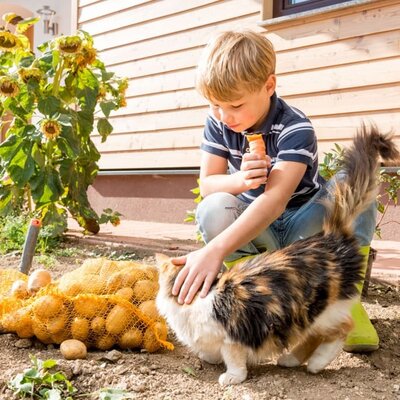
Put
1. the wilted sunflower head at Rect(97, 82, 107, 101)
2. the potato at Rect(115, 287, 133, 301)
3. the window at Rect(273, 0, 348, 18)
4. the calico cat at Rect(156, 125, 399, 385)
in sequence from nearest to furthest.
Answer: the calico cat at Rect(156, 125, 399, 385) < the potato at Rect(115, 287, 133, 301) < the wilted sunflower head at Rect(97, 82, 107, 101) < the window at Rect(273, 0, 348, 18)

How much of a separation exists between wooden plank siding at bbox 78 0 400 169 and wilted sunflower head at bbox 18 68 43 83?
2232 mm

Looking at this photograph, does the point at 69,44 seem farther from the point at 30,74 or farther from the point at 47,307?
the point at 47,307

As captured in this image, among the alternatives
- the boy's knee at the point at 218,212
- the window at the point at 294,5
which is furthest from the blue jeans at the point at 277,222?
the window at the point at 294,5

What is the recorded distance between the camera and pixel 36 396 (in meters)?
1.66

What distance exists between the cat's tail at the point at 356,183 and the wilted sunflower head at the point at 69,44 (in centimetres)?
230

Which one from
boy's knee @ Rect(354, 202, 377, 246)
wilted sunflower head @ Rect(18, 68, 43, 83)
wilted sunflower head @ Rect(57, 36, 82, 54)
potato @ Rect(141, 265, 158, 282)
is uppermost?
wilted sunflower head @ Rect(57, 36, 82, 54)

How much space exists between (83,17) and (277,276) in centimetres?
642

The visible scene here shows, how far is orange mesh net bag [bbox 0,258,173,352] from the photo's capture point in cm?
208

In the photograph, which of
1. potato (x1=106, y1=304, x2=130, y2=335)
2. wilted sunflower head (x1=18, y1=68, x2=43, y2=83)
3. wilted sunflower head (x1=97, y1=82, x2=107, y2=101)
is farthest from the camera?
wilted sunflower head (x1=97, y1=82, x2=107, y2=101)

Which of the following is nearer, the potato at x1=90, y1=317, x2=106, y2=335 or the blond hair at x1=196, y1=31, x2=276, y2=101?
the blond hair at x1=196, y1=31, x2=276, y2=101

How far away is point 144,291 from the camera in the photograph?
7.27ft

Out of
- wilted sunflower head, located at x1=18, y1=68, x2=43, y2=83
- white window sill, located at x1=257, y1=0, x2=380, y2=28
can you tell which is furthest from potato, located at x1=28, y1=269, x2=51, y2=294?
white window sill, located at x1=257, y1=0, x2=380, y2=28

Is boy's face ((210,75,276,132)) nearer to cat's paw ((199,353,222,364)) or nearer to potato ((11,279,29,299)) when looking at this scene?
cat's paw ((199,353,222,364))

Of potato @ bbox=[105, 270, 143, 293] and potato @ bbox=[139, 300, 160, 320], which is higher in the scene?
potato @ bbox=[105, 270, 143, 293]
